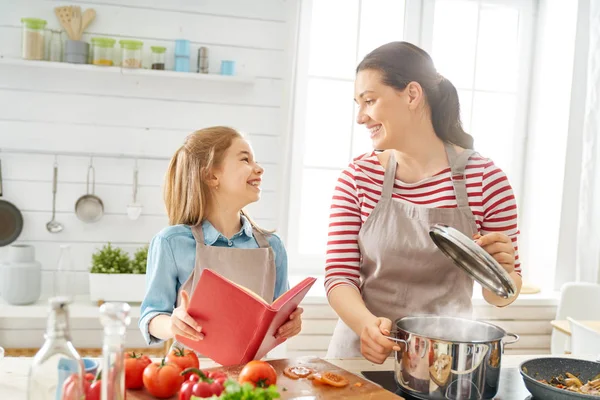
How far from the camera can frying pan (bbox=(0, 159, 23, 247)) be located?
2930mm

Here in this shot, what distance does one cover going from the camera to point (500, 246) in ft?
4.91

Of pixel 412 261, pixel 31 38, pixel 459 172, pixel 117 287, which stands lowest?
pixel 117 287

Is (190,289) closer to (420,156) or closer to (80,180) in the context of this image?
(420,156)

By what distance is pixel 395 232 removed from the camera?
1.70 m

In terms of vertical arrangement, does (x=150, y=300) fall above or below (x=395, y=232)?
below

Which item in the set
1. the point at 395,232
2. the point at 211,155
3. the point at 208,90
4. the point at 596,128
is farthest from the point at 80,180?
the point at 596,128

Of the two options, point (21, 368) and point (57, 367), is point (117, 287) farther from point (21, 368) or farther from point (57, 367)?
point (57, 367)

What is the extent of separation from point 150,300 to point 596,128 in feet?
8.46

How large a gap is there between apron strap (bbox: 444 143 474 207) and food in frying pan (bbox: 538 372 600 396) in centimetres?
52

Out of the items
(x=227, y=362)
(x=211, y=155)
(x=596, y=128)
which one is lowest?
(x=227, y=362)

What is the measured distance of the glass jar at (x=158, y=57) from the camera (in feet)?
9.75

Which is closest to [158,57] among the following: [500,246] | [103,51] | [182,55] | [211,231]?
[182,55]

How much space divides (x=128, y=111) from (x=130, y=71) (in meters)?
0.22

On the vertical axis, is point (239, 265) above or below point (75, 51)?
below
